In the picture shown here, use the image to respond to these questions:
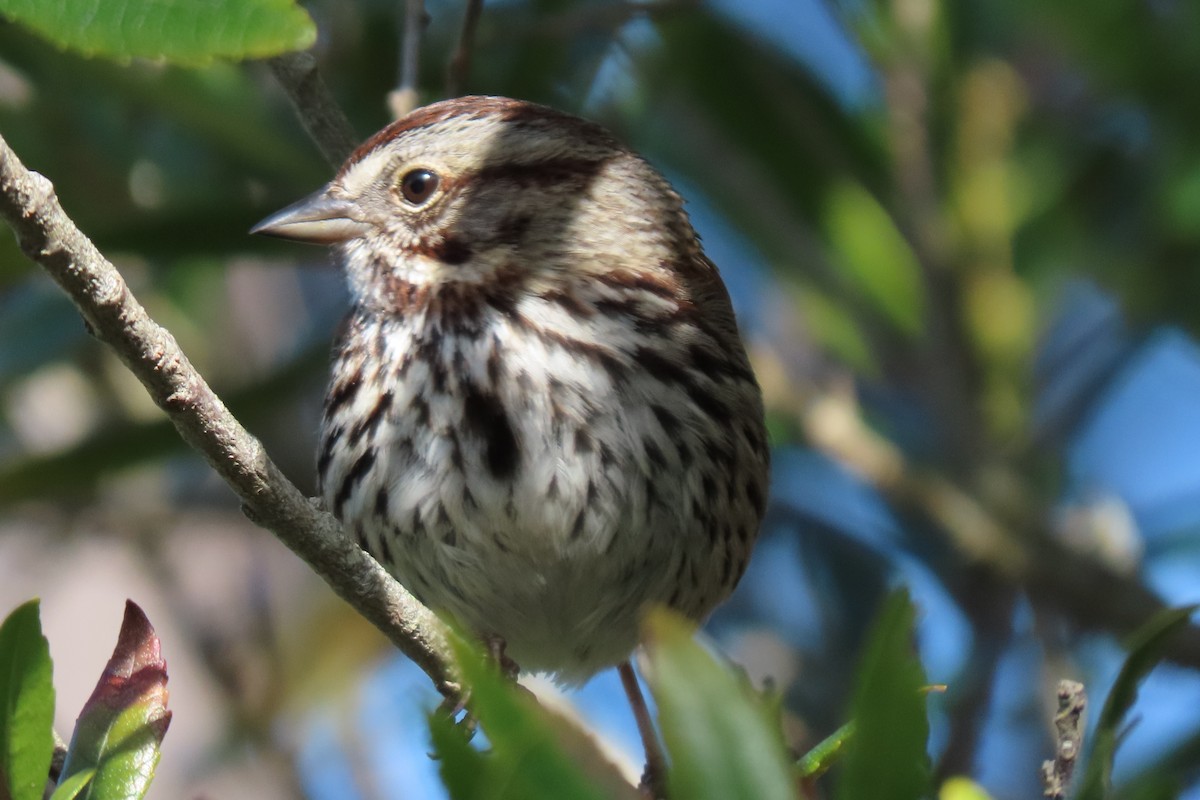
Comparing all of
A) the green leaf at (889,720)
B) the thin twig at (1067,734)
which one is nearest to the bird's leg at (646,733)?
the thin twig at (1067,734)

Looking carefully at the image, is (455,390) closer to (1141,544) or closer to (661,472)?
(661,472)

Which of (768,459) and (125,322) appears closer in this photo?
(125,322)

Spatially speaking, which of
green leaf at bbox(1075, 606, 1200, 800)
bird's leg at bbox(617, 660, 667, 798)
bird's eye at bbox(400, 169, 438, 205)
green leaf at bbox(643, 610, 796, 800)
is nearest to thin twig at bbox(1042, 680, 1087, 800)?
green leaf at bbox(1075, 606, 1200, 800)

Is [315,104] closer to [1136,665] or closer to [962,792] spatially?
[1136,665]

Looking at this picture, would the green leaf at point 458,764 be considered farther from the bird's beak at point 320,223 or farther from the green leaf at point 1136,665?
the bird's beak at point 320,223

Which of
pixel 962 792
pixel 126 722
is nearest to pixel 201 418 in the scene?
pixel 126 722

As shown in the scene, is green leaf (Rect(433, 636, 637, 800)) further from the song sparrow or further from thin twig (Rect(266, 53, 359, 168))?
thin twig (Rect(266, 53, 359, 168))

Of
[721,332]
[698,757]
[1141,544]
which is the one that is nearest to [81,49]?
[698,757]
